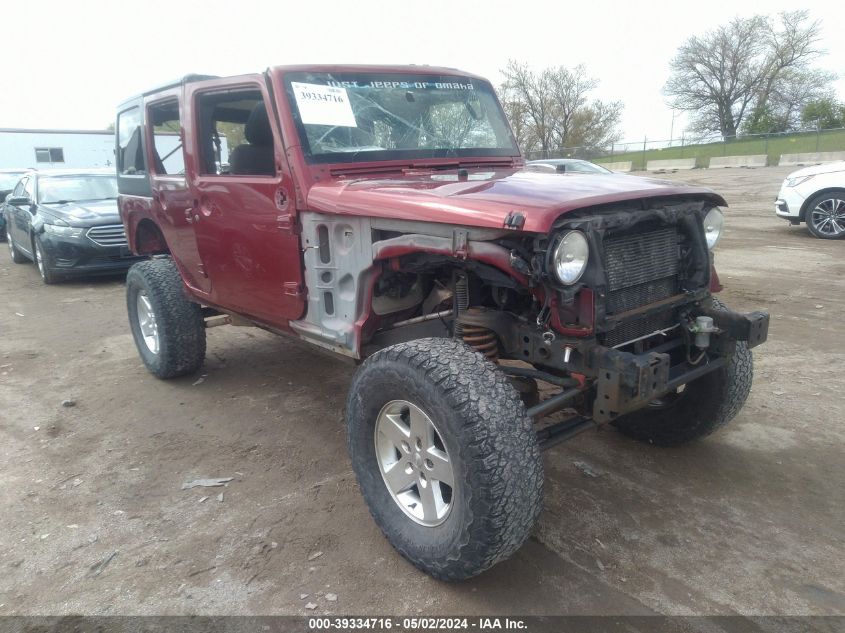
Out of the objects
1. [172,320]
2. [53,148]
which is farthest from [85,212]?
[53,148]

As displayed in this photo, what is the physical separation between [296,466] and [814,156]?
28.2 metres

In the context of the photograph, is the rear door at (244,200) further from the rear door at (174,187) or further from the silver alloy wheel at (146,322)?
the silver alloy wheel at (146,322)

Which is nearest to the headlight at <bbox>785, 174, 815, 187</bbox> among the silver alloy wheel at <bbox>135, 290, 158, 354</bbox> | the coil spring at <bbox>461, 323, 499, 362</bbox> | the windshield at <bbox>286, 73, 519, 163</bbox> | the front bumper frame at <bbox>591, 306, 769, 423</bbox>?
the windshield at <bbox>286, 73, 519, 163</bbox>

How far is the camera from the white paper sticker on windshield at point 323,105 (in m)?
3.43

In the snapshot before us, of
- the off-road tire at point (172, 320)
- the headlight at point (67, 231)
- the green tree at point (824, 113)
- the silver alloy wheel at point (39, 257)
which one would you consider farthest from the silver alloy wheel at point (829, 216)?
the green tree at point (824, 113)

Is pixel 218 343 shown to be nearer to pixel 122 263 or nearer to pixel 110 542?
pixel 110 542

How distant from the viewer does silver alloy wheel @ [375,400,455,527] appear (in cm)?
265

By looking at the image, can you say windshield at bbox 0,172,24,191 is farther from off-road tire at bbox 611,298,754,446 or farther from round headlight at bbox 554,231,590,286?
round headlight at bbox 554,231,590,286

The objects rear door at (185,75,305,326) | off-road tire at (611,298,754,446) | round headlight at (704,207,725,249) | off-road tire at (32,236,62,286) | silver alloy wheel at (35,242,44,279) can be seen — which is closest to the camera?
round headlight at (704,207,725,249)

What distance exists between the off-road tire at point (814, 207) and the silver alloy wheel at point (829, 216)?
24 millimetres

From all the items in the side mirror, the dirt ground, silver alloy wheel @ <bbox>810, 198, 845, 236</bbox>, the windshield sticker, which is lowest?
the dirt ground

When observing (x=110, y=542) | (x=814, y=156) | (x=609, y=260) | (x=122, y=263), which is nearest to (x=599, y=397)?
(x=609, y=260)

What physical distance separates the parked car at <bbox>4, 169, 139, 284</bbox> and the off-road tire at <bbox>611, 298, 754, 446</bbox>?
7.16m

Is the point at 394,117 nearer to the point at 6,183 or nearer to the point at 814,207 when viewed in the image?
the point at 814,207
